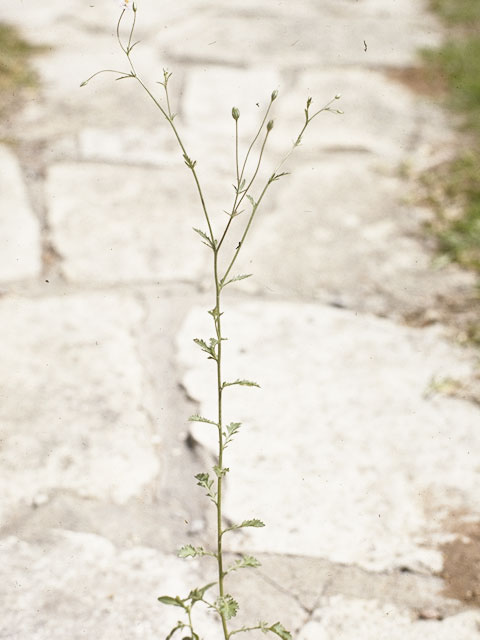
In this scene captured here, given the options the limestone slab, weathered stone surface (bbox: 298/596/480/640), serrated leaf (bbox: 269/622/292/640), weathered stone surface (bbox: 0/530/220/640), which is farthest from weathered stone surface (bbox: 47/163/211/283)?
serrated leaf (bbox: 269/622/292/640)

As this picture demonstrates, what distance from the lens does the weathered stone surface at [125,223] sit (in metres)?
1.92

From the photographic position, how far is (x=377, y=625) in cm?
110

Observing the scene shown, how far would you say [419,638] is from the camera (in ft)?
3.53

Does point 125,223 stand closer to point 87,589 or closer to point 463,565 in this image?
point 87,589

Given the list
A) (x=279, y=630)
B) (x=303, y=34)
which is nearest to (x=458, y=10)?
(x=303, y=34)

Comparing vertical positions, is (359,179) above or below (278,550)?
above

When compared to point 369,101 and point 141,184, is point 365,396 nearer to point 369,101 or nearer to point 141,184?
point 141,184

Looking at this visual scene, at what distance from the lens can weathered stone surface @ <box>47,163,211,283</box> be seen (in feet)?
6.29

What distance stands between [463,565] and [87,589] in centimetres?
58

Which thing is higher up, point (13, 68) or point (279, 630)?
point (13, 68)

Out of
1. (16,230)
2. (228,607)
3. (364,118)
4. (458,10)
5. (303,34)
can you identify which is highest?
(458,10)

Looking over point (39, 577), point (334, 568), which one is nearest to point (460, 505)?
point (334, 568)

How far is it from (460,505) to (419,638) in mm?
291

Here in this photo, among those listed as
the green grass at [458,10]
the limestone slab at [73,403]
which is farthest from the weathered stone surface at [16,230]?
the green grass at [458,10]
